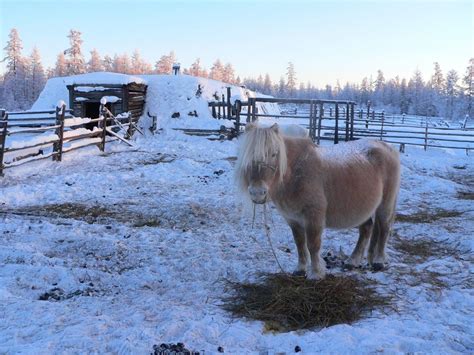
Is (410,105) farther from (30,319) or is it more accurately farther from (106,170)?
(30,319)

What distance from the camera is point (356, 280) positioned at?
14.6ft

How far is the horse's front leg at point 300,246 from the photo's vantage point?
4.52 metres

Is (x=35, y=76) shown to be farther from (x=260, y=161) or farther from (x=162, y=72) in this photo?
(x=260, y=161)

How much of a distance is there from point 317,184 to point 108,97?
19902mm

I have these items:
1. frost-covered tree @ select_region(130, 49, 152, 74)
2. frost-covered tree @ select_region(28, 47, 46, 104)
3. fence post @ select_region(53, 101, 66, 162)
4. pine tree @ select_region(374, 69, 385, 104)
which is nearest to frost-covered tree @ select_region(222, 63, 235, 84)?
frost-covered tree @ select_region(130, 49, 152, 74)

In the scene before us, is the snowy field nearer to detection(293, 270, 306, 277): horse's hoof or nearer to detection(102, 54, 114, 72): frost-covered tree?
detection(293, 270, 306, 277): horse's hoof

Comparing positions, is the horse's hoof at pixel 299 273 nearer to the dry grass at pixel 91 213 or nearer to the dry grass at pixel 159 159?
the dry grass at pixel 91 213

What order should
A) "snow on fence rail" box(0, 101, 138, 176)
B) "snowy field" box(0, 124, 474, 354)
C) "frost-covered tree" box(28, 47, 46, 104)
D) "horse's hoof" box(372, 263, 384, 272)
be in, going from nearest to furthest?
"snowy field" box(0, 124, 474, 354) < "horse's hoof" box(372, 263, 384, 272) < "snow on fence rail" box(0, 101, 138, 176) < "frost-covered tree" box(28, 47, 46, 104)

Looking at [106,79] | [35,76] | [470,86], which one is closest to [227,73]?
[35,76]

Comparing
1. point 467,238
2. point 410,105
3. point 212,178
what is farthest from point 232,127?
point 410,105

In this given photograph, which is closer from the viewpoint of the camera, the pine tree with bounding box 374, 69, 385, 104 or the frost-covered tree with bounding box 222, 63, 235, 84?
the frost-covered tree with bounding box 222, 63, 235, 84

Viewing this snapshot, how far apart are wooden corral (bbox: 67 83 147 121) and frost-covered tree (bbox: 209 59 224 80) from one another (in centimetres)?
5953

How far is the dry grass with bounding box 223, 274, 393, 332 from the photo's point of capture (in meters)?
3.59

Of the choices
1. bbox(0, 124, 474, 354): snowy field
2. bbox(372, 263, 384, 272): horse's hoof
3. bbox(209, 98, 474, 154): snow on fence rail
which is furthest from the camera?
bbox(209, 98, 474, 154): snow on fence rail
